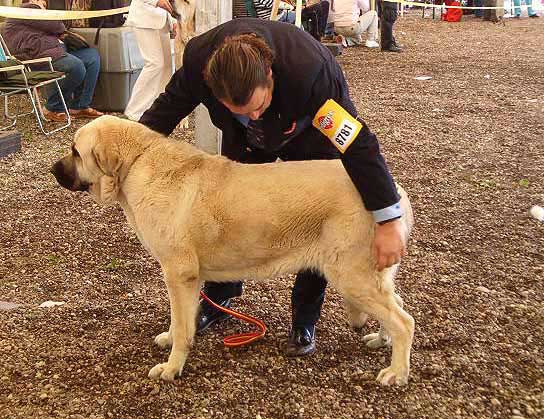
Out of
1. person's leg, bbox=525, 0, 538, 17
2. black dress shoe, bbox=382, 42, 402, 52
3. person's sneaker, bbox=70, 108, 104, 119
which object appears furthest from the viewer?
person's leg, bbox=525, 0, 538, 17

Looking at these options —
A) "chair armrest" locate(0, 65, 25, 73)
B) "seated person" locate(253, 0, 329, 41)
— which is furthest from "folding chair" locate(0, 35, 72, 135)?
"seated person" locate(253, 0, 329, 41)

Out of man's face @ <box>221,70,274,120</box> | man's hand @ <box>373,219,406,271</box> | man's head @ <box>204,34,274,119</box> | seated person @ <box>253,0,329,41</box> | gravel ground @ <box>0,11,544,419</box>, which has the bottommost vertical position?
gravel ground @ <box>0,11,544,419</box>

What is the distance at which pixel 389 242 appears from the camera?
2693 mm

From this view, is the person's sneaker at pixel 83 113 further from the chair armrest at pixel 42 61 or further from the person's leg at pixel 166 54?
the person's leg at pixel 166 54

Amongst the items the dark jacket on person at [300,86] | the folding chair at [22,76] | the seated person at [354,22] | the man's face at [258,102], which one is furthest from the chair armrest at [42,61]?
the seated person at [354,22]

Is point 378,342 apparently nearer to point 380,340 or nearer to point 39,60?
point 380,340

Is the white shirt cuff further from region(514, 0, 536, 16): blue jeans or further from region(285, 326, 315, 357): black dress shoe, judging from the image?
region(514, 0, 536, 16): blue jeans

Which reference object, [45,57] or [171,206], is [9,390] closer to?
[171,206]

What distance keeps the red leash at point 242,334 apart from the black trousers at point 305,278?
0.06m

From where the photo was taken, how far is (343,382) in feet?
10.1

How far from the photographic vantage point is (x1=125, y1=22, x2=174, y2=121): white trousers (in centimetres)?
766

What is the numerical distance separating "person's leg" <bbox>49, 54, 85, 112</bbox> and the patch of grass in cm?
447

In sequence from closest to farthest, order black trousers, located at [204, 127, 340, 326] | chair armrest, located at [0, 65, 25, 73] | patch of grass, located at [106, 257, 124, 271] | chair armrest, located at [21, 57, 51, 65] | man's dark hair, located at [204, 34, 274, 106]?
1. man's dark hair, located at [204, 34, 274, 106]
2. black trousers, located at [204, 127, 340, 326]
3. patch of grass, located at [106, 257, 124, 271]
4. chair armrest, located at [0, 65, 25, 73]
5. chair armrest, located at [21, 57, 51, 65]

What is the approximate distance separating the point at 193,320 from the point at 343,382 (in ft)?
2.55
